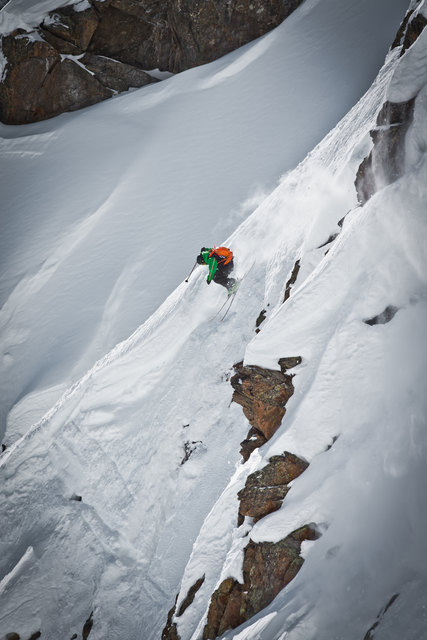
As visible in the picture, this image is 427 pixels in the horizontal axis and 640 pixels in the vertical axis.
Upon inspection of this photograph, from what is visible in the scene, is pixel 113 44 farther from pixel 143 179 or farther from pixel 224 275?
pixel 224 275

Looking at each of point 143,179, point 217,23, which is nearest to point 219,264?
point 143,179

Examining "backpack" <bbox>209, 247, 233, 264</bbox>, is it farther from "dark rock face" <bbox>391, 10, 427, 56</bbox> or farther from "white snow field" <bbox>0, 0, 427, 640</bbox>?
"dark rock face" <bbox>391, 10, 427, 56</bbox>

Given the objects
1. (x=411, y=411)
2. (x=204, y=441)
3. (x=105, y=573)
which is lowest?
(x=105, y=573)

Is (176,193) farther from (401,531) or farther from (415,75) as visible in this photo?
(401,531)

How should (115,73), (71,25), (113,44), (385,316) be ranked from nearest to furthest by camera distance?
(385,316)
(71,25)
(113,44)
(115,73)

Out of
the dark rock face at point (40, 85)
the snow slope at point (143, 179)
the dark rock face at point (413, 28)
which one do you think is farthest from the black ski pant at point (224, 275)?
the dark rock face at point (40, 85)

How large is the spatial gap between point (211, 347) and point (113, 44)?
19.8m

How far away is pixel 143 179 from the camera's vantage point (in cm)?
1767

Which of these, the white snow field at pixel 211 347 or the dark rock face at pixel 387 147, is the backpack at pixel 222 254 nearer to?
the white snow field at pixel 211 347

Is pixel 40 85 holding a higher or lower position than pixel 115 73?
higher

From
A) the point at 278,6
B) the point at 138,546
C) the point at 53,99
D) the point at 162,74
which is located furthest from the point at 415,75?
the point at 53,99

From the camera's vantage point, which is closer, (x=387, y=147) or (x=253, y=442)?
(x=387, y=147)

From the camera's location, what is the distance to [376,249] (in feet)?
19.5

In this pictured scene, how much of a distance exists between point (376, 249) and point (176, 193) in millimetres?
12360
